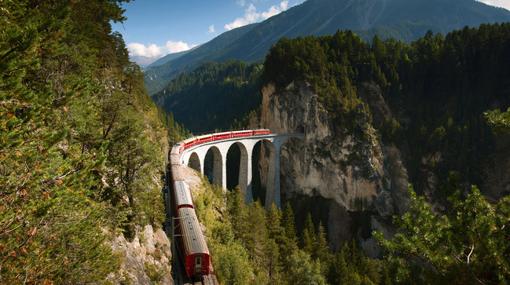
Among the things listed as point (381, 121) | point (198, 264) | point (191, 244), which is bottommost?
point (198, 264)

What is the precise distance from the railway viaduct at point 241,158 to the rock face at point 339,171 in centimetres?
443

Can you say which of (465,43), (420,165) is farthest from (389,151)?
(465,43)

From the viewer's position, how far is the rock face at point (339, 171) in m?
67.8

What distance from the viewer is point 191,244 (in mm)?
18828

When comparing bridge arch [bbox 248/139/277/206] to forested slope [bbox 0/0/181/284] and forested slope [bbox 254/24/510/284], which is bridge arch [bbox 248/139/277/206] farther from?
forested slope [bbox 0/0/181/284]

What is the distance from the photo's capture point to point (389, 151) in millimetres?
70375

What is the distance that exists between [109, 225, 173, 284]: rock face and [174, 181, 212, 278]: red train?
1.22 meters

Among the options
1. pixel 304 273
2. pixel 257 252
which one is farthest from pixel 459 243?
pixel 257 252

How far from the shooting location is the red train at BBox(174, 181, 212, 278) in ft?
59.3

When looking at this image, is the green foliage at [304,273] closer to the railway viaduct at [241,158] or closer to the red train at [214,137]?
the railway viaduct at [241,158]

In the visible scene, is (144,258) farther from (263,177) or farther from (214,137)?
(263,177)

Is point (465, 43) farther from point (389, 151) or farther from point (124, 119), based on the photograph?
point (124, 119)

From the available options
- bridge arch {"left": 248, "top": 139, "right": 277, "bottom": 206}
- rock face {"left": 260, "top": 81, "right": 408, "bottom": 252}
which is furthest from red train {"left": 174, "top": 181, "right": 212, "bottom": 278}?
rock face {"left": 260, "top": 81, "right": 408, "bottom": 252}

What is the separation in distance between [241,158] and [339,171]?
72.8ft
